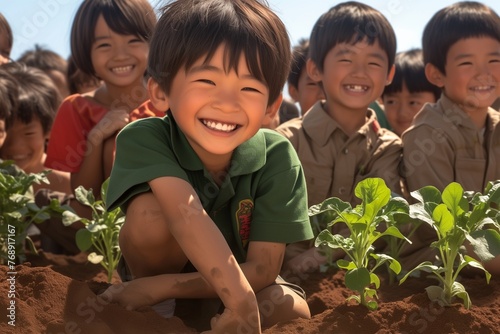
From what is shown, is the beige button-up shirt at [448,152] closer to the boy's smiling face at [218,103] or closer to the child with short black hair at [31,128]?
the boy's smiling face at [218,103]

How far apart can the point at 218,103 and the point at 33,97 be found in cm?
291

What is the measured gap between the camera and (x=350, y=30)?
14.3 ft

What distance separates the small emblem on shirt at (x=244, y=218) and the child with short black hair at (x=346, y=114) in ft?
3.62

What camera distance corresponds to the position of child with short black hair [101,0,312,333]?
8.27 ft

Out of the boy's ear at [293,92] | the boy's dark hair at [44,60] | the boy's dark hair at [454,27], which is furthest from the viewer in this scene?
the boy's dark hair at [44,60]

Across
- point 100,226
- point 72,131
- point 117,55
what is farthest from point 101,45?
point 100,226

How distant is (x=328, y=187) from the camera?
13.3 feet

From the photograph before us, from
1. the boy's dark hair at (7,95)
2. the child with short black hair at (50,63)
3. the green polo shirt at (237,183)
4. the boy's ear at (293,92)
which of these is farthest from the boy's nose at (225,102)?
the child with short black hair at (50,63)

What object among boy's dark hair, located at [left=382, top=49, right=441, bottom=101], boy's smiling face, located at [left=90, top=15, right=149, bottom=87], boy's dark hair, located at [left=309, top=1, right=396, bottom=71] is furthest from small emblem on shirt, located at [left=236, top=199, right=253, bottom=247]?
boy's dark hair, located at [left=382, top=49, right=441, bottom=101]

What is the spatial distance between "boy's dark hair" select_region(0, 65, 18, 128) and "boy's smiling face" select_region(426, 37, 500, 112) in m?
2.65

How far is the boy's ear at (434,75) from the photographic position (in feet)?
14.6

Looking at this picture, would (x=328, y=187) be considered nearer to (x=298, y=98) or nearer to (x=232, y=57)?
(x=232, y=57)

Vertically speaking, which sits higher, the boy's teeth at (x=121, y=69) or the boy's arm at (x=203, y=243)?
the boy's teeth at (x=121, y=69)

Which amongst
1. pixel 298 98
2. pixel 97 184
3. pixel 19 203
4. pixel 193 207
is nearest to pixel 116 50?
pixel 97 184
